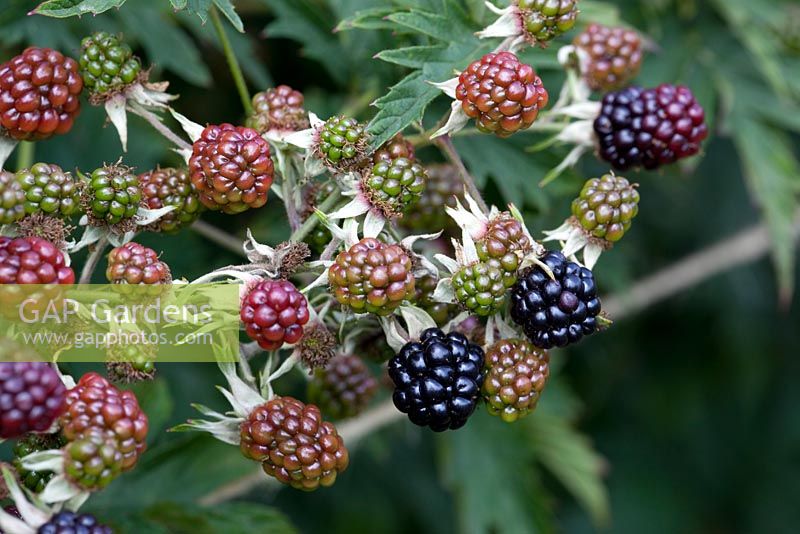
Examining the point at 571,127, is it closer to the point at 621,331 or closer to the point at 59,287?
the point at 59,287

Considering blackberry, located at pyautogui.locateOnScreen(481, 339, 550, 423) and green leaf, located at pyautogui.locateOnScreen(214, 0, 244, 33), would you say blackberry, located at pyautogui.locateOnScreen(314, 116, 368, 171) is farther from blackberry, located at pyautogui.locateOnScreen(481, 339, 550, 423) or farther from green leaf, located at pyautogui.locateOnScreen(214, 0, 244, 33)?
blackberry, located at pyautogui.locateOnScreen(481, 339, 550, 423)

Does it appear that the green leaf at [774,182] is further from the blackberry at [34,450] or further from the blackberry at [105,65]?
the blackberry at [34,450]

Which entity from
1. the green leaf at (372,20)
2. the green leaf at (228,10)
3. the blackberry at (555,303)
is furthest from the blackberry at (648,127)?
the green leaf at (228,10)

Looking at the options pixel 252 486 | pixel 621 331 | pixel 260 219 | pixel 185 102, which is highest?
pixel 185 102

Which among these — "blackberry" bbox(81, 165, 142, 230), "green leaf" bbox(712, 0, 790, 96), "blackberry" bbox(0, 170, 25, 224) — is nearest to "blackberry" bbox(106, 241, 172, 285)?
"blackberry" bbox(81, 165, 142, 230)

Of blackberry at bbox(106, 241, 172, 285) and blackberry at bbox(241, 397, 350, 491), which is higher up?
blackberry at bbox(106, 241, 172, 285)

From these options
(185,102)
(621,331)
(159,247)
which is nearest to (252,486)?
(159,247)
